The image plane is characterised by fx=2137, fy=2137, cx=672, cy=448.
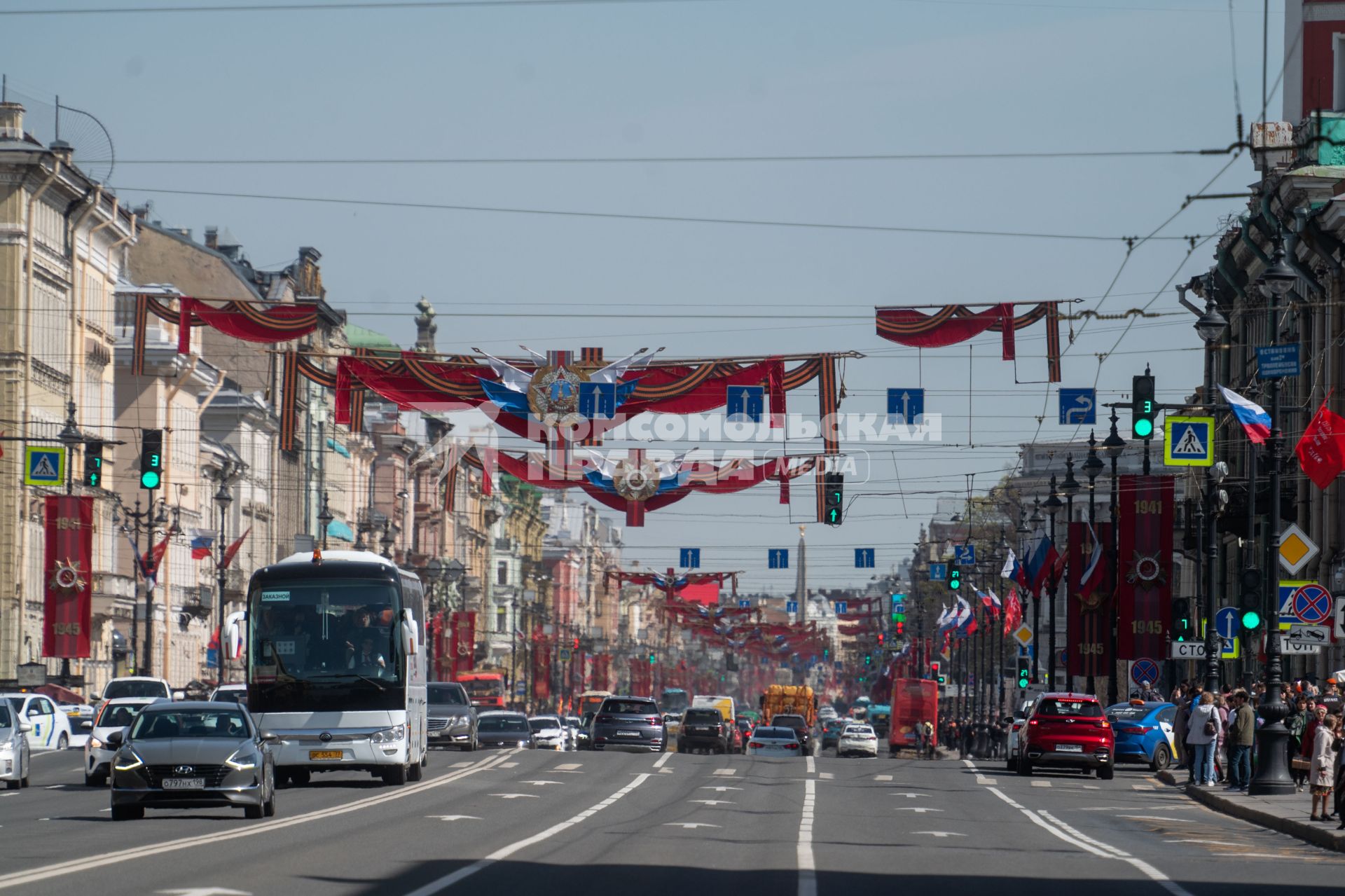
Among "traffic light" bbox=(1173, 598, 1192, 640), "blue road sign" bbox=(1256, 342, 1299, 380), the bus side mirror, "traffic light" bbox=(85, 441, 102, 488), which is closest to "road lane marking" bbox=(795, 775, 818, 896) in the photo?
the bus side mirror

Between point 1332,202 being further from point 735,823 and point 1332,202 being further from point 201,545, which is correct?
point 201,545

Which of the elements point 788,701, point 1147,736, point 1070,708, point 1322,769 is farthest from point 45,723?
point 788,701

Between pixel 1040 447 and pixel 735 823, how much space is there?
10455 centimetres

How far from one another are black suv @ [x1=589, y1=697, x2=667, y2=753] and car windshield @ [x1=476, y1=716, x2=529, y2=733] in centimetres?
325

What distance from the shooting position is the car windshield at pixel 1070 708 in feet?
140

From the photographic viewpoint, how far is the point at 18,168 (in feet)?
224

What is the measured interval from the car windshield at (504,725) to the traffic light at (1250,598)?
29.1 m

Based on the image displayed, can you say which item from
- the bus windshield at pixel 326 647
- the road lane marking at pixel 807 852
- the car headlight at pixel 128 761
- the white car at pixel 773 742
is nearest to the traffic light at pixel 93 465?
the bus windshield at pixel 326 647

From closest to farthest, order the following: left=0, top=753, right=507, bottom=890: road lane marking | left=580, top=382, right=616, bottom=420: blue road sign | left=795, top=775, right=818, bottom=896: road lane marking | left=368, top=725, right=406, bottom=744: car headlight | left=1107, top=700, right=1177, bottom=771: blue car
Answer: left=0, top=753, right=507, bottom=890: road lane marking
left=795, top=775, right=818, bottom=896: road lane marking
left=368, top=725, right=406, bottom=744: car headlight
left=580, top=382, right=616, bottom=420: blue road sign
left=1107, top=700, right=1177, bottom=771: blue car

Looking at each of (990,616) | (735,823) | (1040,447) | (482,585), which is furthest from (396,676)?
→ (482,585)

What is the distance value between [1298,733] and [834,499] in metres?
12.2

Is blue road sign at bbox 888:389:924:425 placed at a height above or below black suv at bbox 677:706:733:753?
above

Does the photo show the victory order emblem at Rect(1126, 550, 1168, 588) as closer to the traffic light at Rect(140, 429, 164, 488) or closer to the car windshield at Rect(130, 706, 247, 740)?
the traffic light at Rect(140, 429, 164, 488)

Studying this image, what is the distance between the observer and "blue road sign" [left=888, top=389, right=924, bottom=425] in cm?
4203
